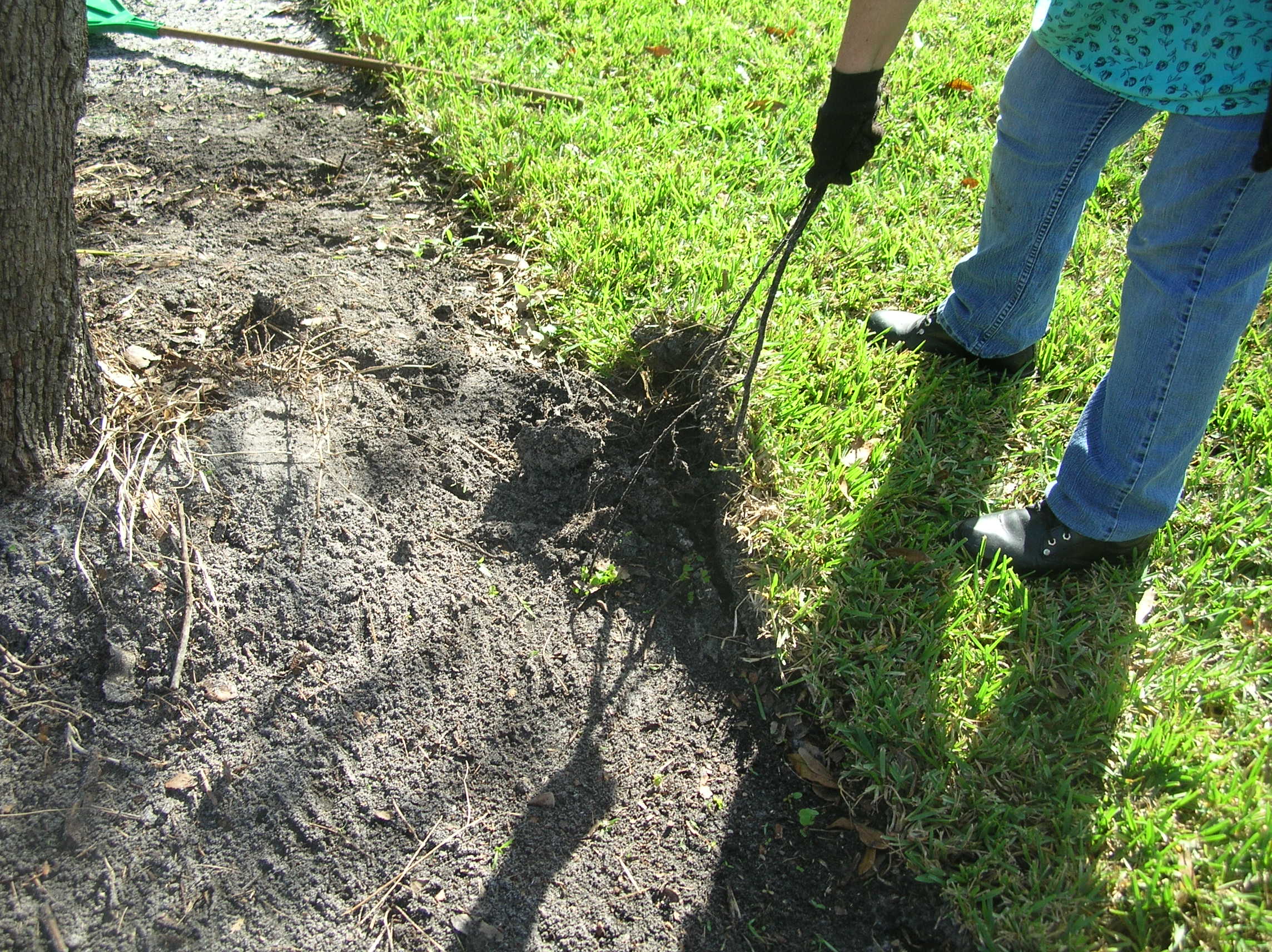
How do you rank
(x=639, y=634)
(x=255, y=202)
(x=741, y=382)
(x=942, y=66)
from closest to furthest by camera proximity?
1. (x=639, y=634)
2. (x=741, y=382)
3. (x=255, y=202)
4. (x=942, y=66)

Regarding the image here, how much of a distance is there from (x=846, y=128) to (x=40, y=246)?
1.85 m

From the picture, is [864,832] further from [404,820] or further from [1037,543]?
[404,820]

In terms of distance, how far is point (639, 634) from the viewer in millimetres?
2078

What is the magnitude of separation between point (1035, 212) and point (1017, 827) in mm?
1559

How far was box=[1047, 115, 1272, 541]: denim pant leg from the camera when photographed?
1647 millimetres

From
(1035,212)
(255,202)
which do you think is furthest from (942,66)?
(255,202)


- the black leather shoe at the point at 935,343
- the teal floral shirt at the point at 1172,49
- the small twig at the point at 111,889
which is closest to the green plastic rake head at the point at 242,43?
the black leather shoe at the point at 935,343

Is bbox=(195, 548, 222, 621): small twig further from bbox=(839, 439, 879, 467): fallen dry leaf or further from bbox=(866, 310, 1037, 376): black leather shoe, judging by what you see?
bbox=(866, 310, 1037, 376): black leather shoe

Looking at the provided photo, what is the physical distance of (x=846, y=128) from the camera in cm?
194

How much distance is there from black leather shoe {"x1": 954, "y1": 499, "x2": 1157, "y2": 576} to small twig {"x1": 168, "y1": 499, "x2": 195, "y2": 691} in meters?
1.92

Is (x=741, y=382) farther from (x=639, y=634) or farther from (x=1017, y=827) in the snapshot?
(x=1017, y=827)

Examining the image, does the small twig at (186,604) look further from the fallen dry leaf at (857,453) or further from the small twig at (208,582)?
the fallen dry leaf at (857,453)

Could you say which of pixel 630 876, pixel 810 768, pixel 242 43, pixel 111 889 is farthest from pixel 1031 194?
pixel 242 43

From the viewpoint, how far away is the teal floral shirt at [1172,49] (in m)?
1.58
